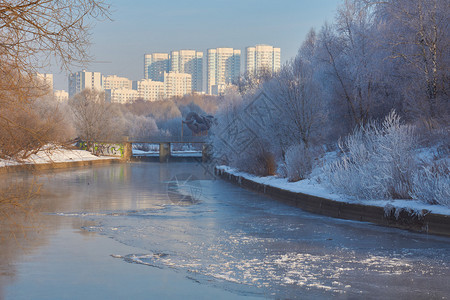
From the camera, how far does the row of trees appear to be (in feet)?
56.1

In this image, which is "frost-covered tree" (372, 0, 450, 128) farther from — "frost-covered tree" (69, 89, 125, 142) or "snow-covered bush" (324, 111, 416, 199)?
"frost-covered tree" (69, 89, 125, 142)

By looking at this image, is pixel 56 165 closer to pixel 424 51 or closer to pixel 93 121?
pixel 93 121

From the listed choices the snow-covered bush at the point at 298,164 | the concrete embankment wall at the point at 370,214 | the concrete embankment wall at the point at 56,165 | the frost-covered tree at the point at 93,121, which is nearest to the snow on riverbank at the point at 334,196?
the concrete embankment wall at the point at 370,214

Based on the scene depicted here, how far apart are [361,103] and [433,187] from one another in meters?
18.0

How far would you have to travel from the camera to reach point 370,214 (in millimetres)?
14680

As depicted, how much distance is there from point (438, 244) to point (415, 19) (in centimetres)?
1382

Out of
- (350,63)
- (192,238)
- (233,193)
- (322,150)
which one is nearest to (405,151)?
(192,238)

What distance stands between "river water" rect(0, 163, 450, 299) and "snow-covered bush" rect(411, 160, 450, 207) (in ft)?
3.82

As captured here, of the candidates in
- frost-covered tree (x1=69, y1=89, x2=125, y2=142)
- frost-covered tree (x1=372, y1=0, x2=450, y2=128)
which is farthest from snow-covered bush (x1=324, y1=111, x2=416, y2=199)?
frost-covered tree (x1=69, y1=89, x2=125, y2=142)

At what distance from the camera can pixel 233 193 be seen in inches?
978

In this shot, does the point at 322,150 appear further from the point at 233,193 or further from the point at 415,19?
the point at 415,19

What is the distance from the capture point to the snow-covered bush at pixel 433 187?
41.4ft

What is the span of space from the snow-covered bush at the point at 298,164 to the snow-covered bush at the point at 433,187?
29.1 feet

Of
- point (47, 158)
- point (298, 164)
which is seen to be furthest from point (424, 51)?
point (47, 158)
